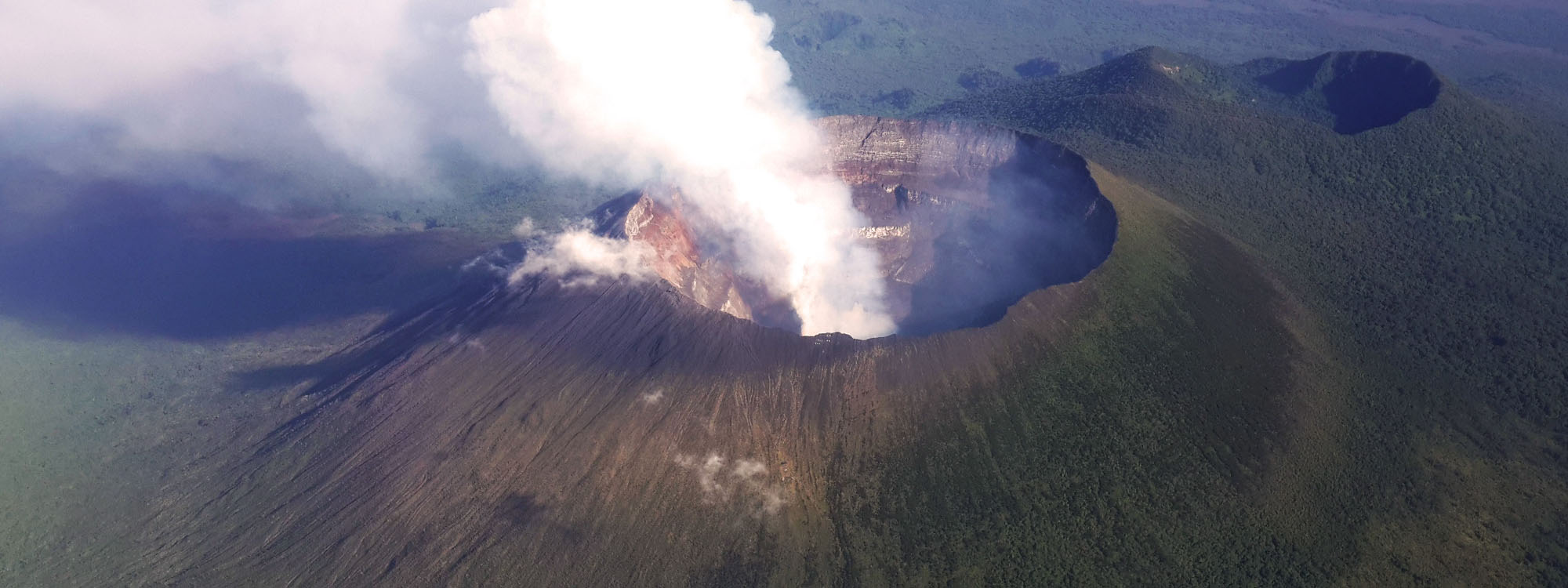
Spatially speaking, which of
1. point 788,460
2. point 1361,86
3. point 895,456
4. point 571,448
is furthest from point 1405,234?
point 571,448

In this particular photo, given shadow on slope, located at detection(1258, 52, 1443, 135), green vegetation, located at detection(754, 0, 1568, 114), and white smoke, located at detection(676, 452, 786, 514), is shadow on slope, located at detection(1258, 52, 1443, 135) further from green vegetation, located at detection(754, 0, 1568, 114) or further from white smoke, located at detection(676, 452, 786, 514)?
white smoke, located at detection(676, 452, 786, 514)

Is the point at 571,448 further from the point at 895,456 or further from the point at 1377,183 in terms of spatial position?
the point at 1377,183

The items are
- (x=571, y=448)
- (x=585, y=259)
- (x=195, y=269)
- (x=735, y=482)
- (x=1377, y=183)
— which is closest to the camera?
(x=735, y=482)

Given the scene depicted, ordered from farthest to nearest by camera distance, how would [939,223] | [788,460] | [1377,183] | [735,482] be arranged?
1. [1377,183]
2. [939,223]
3. [788,460]
4. [735,482]

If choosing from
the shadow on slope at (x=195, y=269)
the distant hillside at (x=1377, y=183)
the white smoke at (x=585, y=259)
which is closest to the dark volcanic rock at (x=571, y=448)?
the white smoke at (x=585, y=259)

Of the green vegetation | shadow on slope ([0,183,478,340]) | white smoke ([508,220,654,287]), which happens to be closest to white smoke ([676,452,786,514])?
white smoke ([508,220,654,287])

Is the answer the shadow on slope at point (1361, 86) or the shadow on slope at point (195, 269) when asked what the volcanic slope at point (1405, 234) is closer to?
the shadow on slope at point (1361, 86)
